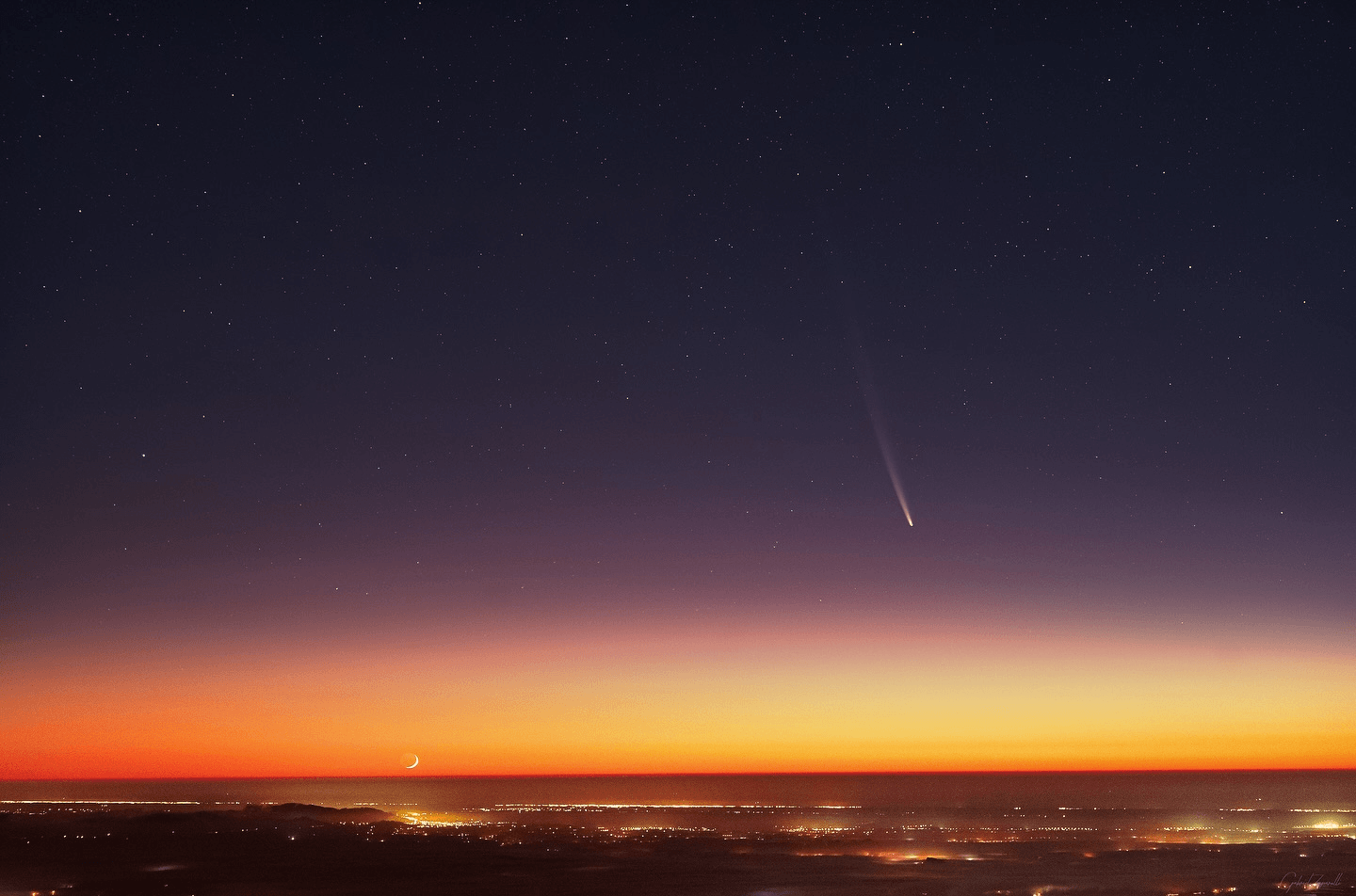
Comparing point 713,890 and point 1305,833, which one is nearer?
point 713,890

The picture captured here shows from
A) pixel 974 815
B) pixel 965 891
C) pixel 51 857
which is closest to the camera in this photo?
pixel 965 891

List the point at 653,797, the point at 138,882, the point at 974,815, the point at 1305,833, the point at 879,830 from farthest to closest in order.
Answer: the point at 653,797
the point at 974,815
the point at 879,830
the point at 1305,833
the point at 138,882

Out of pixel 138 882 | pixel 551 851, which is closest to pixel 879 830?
pixel 551 851

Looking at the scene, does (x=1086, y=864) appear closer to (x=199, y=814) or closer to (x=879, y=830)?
(x=879, y=830)
